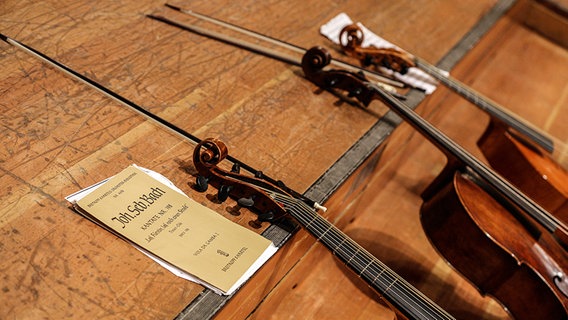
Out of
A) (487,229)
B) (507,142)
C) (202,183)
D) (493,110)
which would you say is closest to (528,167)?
(507,142)

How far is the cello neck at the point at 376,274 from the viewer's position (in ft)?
4.13

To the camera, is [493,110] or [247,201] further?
[493,110]

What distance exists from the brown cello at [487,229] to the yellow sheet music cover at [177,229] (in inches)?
21.6

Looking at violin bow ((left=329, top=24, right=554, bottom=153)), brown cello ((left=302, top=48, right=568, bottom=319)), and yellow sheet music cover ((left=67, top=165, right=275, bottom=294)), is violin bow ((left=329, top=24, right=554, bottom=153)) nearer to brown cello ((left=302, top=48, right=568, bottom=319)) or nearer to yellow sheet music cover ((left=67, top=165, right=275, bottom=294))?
brown cello ((left=302, top=48, right=568, bottom=319))

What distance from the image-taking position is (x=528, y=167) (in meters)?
1.85

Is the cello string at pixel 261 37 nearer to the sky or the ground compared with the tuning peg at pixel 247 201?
nearer to the sky

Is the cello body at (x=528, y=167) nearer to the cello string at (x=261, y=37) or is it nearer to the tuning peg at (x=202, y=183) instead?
the cello string at (x=261, y=37)

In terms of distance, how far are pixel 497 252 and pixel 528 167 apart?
18.0 inches

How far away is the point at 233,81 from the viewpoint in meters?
A: 1.78

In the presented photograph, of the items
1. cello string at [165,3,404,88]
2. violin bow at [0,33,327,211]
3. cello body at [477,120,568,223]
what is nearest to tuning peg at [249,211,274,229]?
violin bow at [0,33,327,211]

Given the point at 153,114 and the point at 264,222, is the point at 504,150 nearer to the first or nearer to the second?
the point at 264,222

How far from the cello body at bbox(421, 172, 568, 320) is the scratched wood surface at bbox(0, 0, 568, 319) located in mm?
278

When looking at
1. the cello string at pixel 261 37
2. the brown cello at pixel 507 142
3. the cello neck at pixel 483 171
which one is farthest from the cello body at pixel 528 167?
the cello string at pixel 261 37

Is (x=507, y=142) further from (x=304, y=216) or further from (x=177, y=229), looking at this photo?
(x=177, y=229)
